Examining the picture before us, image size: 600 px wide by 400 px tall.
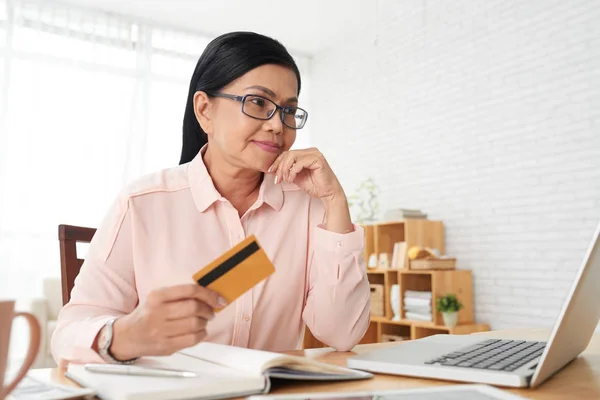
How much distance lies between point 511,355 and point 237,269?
0.48m

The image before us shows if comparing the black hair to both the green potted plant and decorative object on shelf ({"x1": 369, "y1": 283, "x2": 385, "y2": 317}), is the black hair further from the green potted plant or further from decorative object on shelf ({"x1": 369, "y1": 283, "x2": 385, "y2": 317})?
decorative object on shelf ({"x1": 369, "y1": 283, "x2": 385, "y2": 317})

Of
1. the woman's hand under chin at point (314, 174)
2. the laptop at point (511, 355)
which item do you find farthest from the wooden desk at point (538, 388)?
the woman's hand under chin at point (314, 174)

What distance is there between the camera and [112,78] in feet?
18.5

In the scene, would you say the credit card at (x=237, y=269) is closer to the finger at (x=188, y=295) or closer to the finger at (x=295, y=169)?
the finger at (x=188, y=295)

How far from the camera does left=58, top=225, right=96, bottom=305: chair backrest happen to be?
1377mm

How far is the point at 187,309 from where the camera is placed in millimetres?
745

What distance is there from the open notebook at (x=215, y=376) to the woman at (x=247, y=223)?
0.36m

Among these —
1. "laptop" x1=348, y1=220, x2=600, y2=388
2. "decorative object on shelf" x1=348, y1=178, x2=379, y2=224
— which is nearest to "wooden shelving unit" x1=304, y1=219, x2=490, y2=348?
"decorative object on shelf" x1=348, y1=178, x2=379, y2=224

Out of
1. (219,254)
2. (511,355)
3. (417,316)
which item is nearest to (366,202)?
(417,316)

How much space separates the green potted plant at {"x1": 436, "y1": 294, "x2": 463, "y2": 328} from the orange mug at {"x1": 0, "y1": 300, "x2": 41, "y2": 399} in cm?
387

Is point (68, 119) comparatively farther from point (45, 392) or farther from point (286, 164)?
point (45, 392)

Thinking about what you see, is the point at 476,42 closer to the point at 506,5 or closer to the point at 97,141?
the point at 506,5

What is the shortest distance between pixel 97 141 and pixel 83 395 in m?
5.19

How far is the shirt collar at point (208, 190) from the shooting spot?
1343mm
